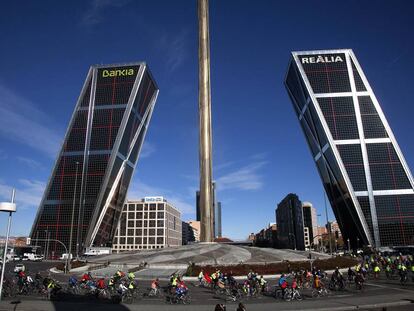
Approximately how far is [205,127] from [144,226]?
329 ft

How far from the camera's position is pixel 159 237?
545 feet

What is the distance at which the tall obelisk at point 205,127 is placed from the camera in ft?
250

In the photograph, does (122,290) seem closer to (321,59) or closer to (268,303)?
(268,303)

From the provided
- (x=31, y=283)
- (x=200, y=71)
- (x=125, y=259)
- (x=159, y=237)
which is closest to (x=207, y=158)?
(x=200, y=71)

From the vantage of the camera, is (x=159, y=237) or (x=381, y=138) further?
(x=159, y=237)

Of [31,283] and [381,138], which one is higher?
[381,138]

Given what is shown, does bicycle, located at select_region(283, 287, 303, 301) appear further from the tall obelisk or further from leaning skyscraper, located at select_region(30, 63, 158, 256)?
leaning skyscraper, located at select_region(30, 63, 158, 256)

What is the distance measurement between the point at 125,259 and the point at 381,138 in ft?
314

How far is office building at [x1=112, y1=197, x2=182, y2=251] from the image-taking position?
166 metres

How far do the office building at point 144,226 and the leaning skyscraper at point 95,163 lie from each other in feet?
114

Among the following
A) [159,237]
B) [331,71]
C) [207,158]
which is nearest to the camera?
[207,158]

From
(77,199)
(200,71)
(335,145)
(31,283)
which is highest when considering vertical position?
(200,71)

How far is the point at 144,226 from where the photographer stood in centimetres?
16888

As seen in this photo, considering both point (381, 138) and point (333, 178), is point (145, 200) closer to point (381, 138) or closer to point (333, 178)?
point (333, 178)
